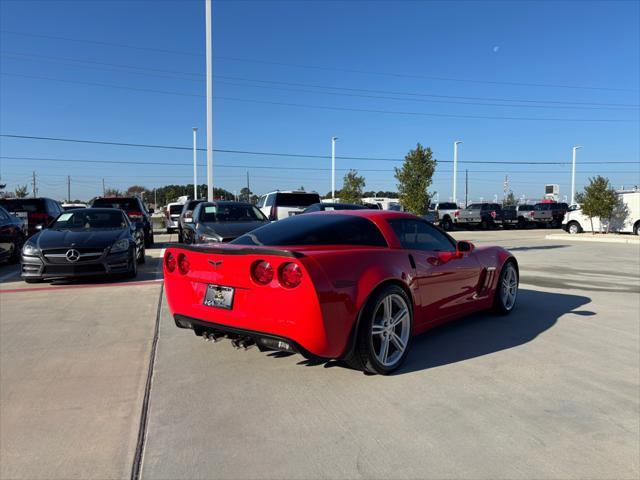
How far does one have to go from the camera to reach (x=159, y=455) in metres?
2.73

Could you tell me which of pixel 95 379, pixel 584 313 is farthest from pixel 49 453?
pixel 584 313

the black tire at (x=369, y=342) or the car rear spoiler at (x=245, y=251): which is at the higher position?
the car rear spoiler at (x=245, y=251)

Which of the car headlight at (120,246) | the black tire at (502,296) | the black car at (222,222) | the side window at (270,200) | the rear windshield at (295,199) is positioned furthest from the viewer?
the side window at (270,200)

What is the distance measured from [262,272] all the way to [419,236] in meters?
1.94

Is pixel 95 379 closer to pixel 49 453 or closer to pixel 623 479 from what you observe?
pixel 49 453

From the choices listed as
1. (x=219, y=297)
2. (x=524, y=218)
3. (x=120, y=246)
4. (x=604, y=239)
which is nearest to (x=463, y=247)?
(x=219, y=297)

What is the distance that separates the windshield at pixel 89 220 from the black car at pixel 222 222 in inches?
59.1

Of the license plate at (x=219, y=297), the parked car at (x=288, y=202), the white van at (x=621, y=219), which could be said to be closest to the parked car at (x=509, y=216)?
the white van at (x=621, y=219)

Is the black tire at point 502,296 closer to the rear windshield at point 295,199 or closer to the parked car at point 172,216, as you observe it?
the rear windshield at point 295,199

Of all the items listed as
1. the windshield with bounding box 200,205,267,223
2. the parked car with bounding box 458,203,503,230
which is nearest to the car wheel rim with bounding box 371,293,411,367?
the windshield with bounding box 200,205,267,223

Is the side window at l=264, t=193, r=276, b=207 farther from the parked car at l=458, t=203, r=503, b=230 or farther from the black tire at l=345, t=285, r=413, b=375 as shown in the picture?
the parked car at l=458, t=203, r=503, b=230

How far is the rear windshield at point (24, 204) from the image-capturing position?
1459 centimetres

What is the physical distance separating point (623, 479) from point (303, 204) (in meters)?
13.7

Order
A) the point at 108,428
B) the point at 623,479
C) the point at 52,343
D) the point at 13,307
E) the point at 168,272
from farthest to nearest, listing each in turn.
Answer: the point at 13,307 → the point at 52,343 → the point at 168,272 → the point at 108,428 → the point at 623,479
